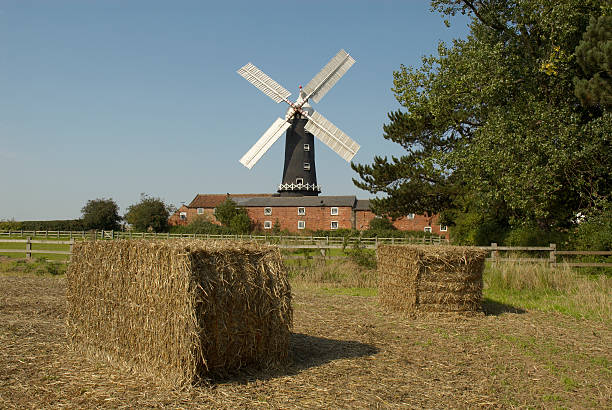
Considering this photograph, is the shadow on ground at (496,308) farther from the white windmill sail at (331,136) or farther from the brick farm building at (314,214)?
the brick farm building at (314,214)

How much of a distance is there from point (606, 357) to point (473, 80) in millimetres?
12762

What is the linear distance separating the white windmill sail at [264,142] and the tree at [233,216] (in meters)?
9.73

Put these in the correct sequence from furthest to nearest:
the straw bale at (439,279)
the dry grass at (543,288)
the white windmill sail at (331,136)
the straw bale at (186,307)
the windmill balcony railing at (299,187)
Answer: the windmill balcony railing at (299,187)
the white windmill sail at (331,136)
the dry grass at (543,288)
the straw bale at (439,279)
the straw bale at (186,307)

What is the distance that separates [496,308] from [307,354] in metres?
5.70

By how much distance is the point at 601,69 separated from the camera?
47.9 ft

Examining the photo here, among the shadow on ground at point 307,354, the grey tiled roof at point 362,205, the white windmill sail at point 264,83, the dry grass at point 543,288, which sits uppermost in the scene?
Answer: the white windmill sail at point 264,83

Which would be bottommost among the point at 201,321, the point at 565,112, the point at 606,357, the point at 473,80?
the point at 606,357

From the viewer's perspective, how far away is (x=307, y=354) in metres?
6.71

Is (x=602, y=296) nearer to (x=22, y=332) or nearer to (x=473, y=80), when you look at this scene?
(x=473, y=80)

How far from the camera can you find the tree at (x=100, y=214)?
46000 mm

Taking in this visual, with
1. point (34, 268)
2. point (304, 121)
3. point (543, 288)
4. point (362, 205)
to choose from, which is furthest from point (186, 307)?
point (362, 205)

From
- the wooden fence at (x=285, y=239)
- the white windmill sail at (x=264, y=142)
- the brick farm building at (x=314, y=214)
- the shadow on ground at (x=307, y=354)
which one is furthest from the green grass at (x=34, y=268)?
the brick farm building at (x=314, y=214)

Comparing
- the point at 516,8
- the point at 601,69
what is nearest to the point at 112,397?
the point at 601,69

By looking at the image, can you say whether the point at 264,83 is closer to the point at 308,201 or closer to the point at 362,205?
the point at 308,201
